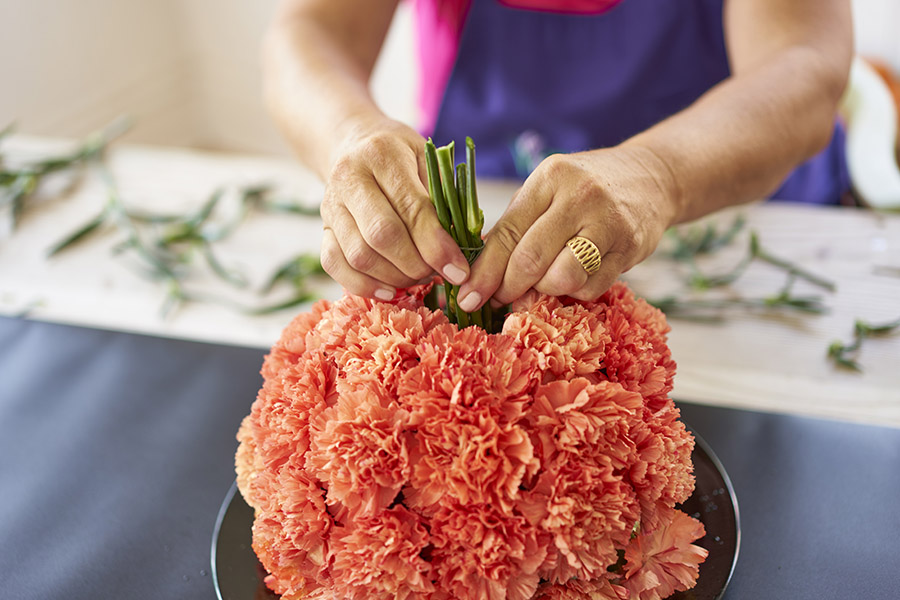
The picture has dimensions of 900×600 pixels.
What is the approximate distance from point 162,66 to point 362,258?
2.78 metres

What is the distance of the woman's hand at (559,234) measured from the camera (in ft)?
1.90

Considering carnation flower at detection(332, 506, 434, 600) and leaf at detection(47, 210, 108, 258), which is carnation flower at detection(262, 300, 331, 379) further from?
leaf at detection(47, 210, 108, 258)

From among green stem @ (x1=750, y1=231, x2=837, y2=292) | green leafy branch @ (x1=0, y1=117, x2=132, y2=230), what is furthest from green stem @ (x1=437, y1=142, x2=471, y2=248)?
green leafy branch @ (x1=0, y1=117, x2=132, y2=230)

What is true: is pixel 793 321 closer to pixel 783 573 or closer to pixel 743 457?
pixel 743 457

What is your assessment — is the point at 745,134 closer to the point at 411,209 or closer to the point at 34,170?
the point at 411,209

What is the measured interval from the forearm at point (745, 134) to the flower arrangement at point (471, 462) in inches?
10.6

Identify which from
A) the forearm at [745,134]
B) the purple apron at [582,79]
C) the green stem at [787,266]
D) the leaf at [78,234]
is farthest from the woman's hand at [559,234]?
the leaf at [78,234]

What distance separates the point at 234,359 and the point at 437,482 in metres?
0.54

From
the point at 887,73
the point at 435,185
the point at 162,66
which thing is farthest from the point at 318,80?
the point at 162,66

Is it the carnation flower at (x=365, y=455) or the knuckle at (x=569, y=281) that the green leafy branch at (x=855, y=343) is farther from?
the carnation flower at (x=365, y=455)

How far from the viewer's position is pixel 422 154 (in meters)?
0.66

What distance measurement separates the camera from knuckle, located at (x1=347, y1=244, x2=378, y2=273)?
0.61 meters

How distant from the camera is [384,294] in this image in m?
0.62

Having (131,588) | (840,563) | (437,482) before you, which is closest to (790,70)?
(840,563)
